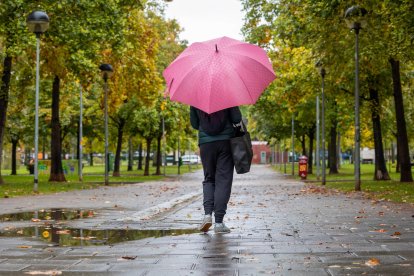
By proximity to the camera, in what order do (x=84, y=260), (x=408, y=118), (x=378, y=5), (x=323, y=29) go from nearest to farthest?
(x=84, y=260), (x=378, y=5), (x=323, y=29), (x=408, y=118)

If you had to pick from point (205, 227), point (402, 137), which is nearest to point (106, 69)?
point (402, 137)

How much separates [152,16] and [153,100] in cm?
1543

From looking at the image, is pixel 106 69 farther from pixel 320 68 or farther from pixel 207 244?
pixel 207 244

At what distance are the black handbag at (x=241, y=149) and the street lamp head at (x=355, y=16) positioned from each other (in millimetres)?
11650

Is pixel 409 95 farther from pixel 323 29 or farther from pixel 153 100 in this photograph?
pixel 323 29

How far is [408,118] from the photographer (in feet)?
162

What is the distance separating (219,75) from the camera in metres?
8.44

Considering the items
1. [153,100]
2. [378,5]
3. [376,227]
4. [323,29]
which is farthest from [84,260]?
[153,100]

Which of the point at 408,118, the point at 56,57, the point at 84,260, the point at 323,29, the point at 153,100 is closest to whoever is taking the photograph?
the point at 84,260

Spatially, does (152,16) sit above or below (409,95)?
above

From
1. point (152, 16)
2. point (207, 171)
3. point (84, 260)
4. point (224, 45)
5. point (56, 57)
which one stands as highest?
point (152, 16)

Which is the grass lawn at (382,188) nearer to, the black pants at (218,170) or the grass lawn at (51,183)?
the black pants at (218,170)

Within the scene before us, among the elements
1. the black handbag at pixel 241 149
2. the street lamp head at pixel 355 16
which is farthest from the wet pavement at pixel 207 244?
the street lamp head at pixel 355 16

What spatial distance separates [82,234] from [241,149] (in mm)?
2187
